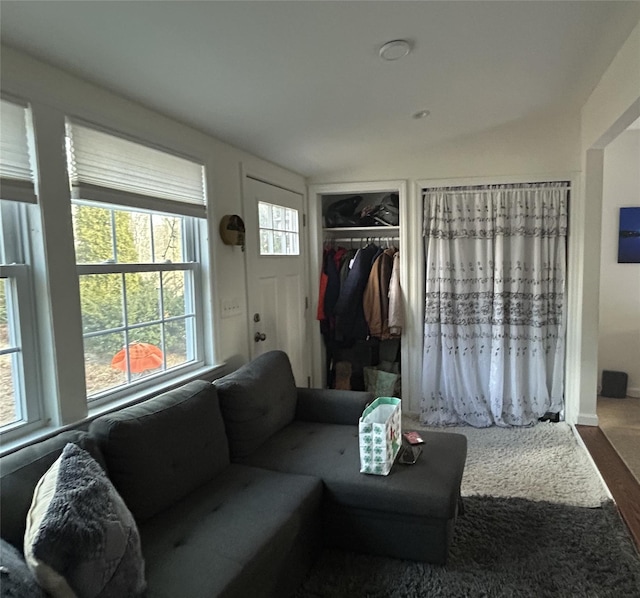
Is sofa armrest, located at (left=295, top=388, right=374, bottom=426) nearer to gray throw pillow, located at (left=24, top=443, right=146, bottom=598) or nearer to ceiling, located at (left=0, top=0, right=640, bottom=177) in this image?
gray throw pillow, located at (left=24, top=443, right=146, bottom=598)

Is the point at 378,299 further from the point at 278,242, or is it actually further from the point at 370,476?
the point at 370,476

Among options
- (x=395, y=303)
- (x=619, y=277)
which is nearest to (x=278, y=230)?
(x=395, y=303)

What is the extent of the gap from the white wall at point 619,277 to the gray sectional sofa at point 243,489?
271 centimetres

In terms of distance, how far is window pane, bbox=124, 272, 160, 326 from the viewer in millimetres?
2229

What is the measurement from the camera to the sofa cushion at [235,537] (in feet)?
4.69

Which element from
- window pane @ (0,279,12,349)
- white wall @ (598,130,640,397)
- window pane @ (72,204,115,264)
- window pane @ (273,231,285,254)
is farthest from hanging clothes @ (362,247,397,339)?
window pane @ (0,279,12,349)

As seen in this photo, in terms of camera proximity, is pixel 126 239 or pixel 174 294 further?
pixel 174 294

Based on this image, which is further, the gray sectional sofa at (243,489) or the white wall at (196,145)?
the white wall at (196,145)

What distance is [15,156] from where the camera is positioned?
1.62 m

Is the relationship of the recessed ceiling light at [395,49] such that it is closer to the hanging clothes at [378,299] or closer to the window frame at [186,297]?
the window frame at [186,297]

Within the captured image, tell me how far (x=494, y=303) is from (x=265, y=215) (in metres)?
1.90

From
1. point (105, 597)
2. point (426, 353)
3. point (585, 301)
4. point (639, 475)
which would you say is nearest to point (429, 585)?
point (105, 597)

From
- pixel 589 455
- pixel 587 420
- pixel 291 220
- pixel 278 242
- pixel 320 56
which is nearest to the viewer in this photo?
pixel 320 56

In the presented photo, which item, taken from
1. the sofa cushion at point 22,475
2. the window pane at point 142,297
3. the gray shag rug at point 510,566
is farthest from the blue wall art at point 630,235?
the sofa cushion at point 22,475
